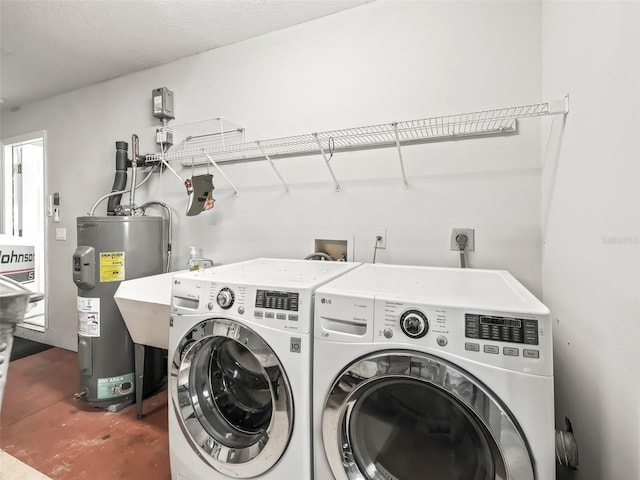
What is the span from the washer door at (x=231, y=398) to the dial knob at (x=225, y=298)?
0.06 m

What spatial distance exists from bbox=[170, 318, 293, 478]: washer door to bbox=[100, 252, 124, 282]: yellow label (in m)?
1.05

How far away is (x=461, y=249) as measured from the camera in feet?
4.92

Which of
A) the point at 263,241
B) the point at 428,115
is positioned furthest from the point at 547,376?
the point at 263,241

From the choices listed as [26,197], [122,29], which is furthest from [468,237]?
[26,197]

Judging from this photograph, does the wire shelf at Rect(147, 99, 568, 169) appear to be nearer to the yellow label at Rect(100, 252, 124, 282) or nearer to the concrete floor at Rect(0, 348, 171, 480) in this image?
the yellow label at Rect(100, 252, 124, 282)

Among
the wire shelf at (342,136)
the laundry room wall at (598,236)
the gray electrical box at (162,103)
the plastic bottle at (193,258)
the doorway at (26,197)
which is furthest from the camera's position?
the doorway at (26,197)

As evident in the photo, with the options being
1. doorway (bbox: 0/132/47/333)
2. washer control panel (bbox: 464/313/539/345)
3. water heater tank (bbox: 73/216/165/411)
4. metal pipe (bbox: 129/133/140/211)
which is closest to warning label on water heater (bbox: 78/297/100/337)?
water heater tank (bbox: 73/216/165/411)

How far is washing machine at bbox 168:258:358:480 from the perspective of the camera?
996 millimetres

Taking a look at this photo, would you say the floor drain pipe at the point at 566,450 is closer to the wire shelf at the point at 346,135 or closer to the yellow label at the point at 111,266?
the wire shelf at the point at 346,135

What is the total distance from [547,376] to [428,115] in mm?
1310

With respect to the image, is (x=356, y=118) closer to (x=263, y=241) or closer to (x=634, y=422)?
(x=263, y=241)

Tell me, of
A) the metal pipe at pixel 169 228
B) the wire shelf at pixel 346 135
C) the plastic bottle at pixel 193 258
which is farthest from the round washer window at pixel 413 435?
the metal pipe at pixel 169 228

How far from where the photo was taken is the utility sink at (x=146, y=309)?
1609 mm

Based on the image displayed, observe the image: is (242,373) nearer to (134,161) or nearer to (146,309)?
(146,309)
